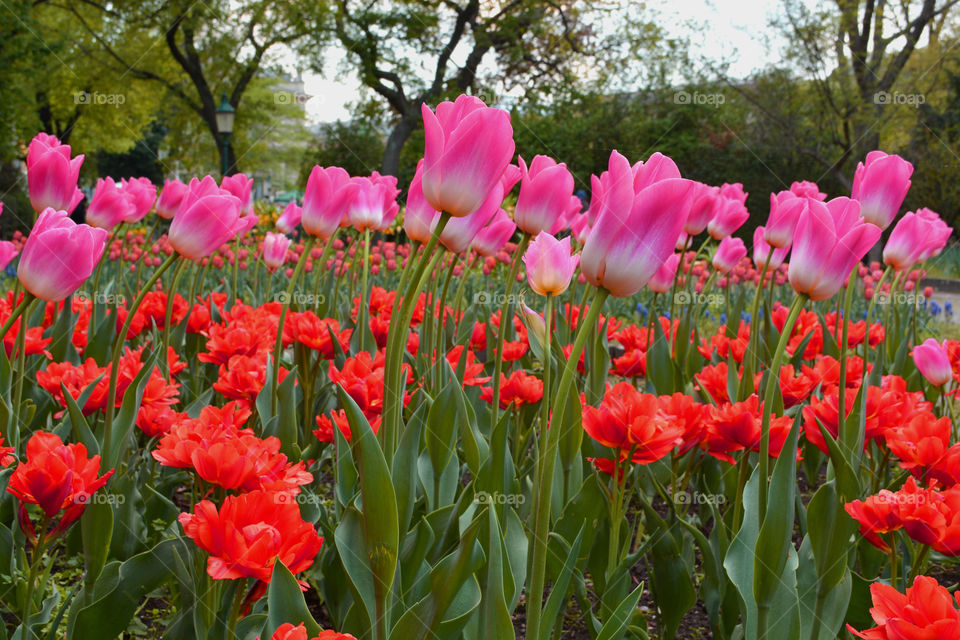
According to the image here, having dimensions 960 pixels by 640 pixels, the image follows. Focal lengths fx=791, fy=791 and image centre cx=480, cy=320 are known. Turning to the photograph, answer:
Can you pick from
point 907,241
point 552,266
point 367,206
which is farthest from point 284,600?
point 907,241

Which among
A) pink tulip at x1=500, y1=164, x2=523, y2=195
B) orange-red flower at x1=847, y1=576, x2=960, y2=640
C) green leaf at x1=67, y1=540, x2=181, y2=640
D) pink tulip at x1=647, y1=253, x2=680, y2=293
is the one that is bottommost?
green leaf at x1=67, y1=540, x2=181, y2=640

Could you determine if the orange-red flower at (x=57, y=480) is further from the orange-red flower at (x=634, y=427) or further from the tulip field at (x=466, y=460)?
the orange-red flower at (x=634, y=427)

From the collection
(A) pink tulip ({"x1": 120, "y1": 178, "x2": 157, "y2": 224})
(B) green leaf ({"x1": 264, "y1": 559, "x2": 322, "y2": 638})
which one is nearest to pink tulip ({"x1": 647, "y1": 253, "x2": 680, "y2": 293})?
(A) pink tulip ({"x1": 120, "y1": 178, "x2": 157, "y2": 224})

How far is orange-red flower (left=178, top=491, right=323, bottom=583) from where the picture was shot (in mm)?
844

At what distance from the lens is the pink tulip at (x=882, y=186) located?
58.4 inches

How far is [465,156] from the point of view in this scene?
831 millimetres

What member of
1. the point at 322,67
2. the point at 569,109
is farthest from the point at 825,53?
the point at 322,67

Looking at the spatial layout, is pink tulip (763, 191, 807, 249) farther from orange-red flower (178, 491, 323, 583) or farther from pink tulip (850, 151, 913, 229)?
orange-red flower (178, 491, 323, 583)

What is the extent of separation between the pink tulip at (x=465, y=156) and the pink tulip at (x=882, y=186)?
0.93 m
